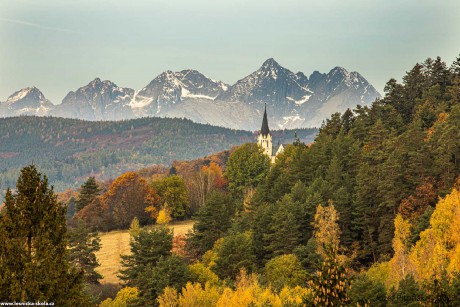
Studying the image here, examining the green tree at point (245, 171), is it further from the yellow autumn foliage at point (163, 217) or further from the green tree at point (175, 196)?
the yellow autumn foliage at point (163, 217)

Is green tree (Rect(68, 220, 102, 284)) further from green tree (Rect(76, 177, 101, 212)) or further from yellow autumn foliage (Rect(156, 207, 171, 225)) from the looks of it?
green tree (Rect(76, 177, 101, 212))

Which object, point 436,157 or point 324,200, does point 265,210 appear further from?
point 436,157

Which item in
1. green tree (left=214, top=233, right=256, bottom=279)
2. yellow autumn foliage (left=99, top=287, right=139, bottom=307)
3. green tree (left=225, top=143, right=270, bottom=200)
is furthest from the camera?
green tree (left=225, top=143, right=270, bottom=200)

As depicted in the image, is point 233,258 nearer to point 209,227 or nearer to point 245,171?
point 209,227

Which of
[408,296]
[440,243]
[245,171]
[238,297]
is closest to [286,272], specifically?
[238,297]

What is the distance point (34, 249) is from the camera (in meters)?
18.0

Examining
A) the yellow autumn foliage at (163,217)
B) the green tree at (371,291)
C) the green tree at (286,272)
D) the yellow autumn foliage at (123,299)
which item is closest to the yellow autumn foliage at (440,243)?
the green tree at (371,291)

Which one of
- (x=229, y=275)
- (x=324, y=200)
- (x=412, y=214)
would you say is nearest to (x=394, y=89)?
(x=324, y=200)

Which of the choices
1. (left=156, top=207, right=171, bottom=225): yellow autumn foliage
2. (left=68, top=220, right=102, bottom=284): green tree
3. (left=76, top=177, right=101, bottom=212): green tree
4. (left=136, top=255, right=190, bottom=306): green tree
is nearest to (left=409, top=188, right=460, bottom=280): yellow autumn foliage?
(left=136, top=255, right=190, bottom=306): green tree

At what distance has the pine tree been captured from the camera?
17172 millimetres

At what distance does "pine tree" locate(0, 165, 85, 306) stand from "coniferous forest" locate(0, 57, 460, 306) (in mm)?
39

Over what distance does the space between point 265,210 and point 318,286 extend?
42.6 meters

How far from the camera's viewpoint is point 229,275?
5334cm

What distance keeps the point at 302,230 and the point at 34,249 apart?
43.2m
